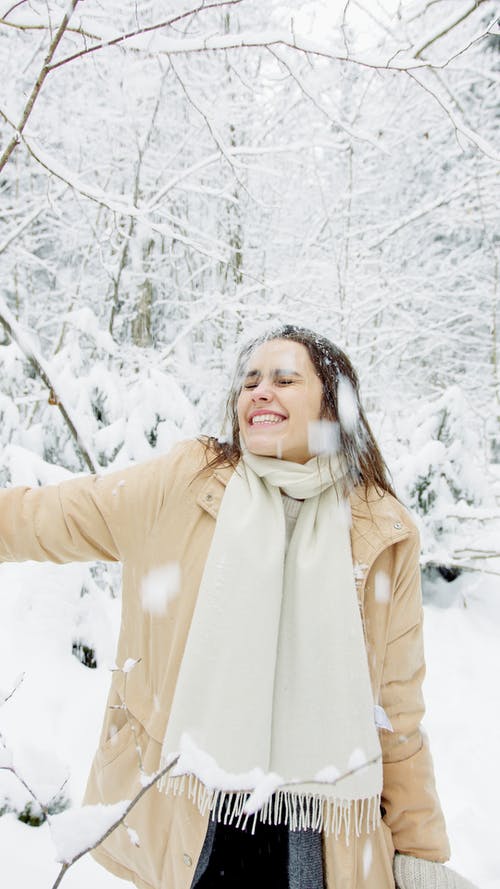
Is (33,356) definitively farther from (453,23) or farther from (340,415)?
(453,23)

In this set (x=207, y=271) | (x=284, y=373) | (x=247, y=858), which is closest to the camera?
(x=247, y=858)

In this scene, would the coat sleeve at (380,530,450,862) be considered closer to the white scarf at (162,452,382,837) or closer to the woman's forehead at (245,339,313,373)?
the white scarf at (162,452,382,837)

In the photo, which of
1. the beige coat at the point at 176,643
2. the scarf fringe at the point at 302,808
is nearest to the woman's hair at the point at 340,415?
the beige coat at the point at 176,643

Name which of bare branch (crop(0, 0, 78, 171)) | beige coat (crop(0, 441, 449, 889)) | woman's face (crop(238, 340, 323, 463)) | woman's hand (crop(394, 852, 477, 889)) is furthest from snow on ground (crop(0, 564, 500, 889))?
bare branch (crop(0, 0, 78, 171))

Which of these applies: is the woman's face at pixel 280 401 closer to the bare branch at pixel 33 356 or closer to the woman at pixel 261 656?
the woman at pixel 261 656

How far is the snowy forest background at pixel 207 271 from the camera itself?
5.84 feet

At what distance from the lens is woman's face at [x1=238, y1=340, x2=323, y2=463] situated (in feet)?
4.35

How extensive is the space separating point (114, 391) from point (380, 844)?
357 centimetres

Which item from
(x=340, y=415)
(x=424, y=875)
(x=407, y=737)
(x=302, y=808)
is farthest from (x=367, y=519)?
(x=424, y=875)

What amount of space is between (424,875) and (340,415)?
112 centimetres

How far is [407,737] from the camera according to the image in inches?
50.0

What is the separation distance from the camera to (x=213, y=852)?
1.22m

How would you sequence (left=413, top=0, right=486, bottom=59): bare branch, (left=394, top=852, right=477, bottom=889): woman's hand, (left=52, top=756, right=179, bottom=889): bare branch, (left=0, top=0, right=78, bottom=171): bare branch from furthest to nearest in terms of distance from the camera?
(left=413, top=0, right=486, bottom=59): bare branch
(left=394, top=852, right=477, bottom=889): woman's hand
(left=0, top=0, right=78, bottom=171): bare branch
(left=52, top=756, right=179, bottom=889): bare branch

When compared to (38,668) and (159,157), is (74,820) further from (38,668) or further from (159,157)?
(159,157)
